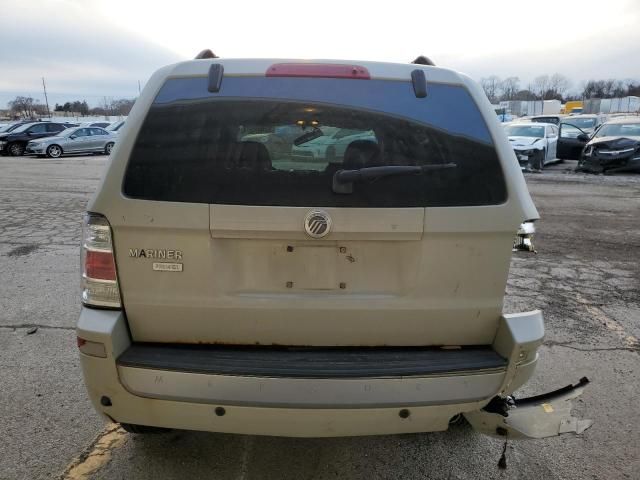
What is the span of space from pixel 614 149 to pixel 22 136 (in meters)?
28.0

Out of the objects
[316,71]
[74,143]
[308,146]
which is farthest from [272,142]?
[74,143]

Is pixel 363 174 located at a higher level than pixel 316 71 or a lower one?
lower

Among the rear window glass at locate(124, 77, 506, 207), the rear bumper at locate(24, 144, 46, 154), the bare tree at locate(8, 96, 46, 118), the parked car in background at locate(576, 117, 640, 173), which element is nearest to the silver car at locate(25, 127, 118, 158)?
the rear bumper at locate(24, 144, 46, 154)

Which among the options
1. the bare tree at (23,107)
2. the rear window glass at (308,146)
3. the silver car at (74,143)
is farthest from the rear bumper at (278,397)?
the bare tree at (23,107)

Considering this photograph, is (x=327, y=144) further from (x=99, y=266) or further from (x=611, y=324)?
(x=611, y=324)

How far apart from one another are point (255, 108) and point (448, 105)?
91 cm

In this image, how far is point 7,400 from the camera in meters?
3.15

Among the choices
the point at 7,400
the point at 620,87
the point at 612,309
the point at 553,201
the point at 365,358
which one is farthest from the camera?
the point at 620,87

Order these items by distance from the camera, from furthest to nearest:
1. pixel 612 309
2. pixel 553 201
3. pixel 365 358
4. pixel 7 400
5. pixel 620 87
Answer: pixel 620 87 < pixel 553 201 < pixel 612 309 < pixel 7 400 < pixel 365 358

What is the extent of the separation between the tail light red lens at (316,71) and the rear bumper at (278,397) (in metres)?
1.35

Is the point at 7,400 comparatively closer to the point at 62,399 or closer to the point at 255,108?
the point at 62,399

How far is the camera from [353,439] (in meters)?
2.82

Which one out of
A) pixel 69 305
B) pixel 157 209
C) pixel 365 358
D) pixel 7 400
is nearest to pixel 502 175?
pixel 365 358

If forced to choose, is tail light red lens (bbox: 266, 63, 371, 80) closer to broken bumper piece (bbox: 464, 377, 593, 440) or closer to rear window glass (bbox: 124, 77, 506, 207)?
rear window glass (bbox: 124, 77, 506, 207)
